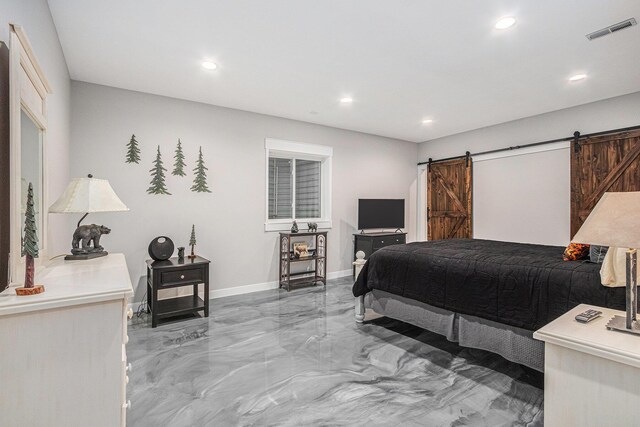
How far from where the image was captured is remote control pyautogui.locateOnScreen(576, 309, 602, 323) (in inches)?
61.4

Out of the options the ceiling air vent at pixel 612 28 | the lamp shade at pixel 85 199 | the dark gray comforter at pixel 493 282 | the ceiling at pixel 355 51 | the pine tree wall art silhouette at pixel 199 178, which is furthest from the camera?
the pine tree wall art silhouette at pixel 199 178

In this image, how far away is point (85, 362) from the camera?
126 cm

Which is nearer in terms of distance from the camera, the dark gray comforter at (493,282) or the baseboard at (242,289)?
the dark gray comforter at (493,282)

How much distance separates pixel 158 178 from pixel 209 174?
65 centimetres

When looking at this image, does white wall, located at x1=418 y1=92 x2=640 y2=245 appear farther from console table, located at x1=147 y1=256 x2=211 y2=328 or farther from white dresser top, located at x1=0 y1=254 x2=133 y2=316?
white dresser top, located at x1=0 y1=254 x2=133 y2=316

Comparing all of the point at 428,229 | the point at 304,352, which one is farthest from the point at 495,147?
the point at 304,352

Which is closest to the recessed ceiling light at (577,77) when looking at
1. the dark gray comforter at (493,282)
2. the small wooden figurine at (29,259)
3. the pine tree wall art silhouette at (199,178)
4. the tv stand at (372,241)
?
the dark gray comforter at (493,282)

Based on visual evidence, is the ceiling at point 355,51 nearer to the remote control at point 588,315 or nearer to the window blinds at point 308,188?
the window blinds at point 308,188

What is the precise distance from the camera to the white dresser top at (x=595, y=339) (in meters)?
1.25

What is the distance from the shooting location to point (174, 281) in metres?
3.62

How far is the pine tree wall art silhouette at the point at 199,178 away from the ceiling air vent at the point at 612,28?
425 cm

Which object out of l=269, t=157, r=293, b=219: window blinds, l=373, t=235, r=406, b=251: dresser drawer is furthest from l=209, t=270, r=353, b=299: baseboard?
l=373, t=235, r=406, b=251: dresser drawer

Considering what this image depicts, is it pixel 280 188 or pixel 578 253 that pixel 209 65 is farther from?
pixel 578 253

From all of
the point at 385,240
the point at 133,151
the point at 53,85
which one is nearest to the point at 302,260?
the point at 385,240
